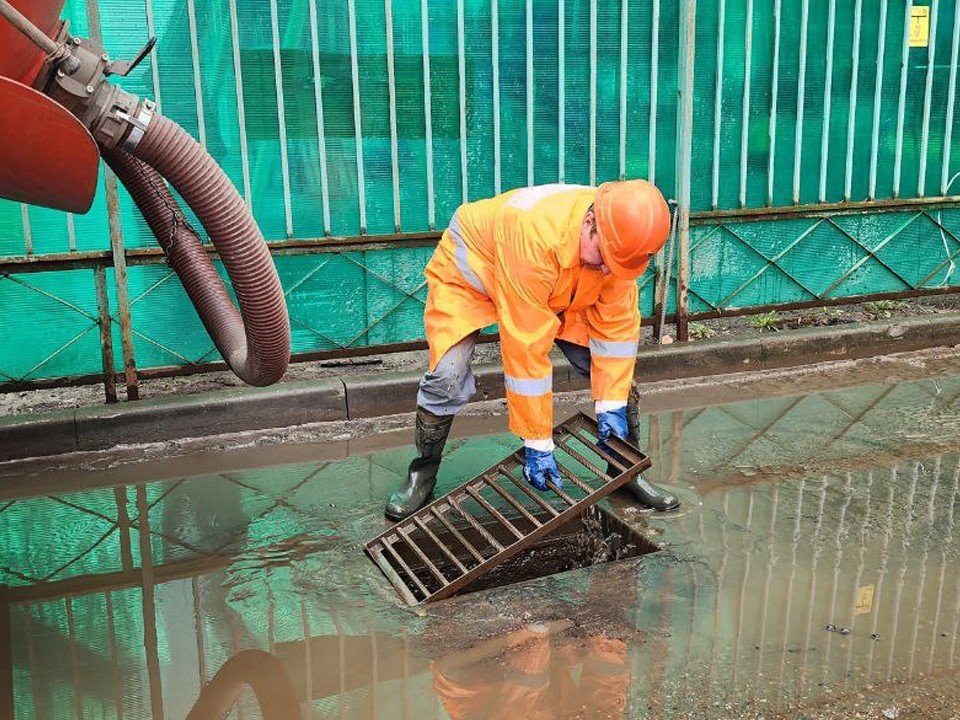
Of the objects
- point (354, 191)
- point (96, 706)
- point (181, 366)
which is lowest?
point (96, 706)

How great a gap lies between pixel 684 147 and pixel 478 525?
310 centimetres

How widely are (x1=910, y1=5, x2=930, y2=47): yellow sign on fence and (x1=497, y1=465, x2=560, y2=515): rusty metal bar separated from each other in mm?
4310

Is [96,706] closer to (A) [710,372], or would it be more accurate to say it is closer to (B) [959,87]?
(A) [710,372]

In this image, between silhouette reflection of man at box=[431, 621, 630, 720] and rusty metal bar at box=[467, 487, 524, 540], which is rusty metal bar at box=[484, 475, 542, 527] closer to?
rusty metal bar at box=[467, 487, 524, 540]

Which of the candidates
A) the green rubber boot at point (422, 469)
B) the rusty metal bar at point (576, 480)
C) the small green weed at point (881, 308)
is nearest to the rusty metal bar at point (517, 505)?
the rusty metal bar at point (576, 480)

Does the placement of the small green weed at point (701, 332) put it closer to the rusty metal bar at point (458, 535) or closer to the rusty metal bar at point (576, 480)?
the rusty metal bar at point (576, 480)

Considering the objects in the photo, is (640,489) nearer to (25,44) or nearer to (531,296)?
(531,296)

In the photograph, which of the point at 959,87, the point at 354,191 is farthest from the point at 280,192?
the point at 959,87

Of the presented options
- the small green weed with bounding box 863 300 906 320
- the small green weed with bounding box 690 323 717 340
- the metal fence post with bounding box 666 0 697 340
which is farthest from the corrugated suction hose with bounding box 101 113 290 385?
the small green weed with bounding box 863 300 906 320

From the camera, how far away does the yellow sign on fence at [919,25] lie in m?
6.40

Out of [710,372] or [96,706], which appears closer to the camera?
[96,706]

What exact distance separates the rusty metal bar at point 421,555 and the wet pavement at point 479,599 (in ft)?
0.41

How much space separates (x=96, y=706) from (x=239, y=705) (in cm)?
43

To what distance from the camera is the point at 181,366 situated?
549cm
